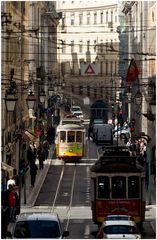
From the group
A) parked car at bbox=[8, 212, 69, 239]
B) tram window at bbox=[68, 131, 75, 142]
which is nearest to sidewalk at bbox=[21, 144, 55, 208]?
tram window at bbox=[68, 131, 75, 142]

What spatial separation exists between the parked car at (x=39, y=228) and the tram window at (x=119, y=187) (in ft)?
26.1

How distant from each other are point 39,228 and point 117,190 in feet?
28.7

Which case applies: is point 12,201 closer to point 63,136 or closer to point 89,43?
point 63,136

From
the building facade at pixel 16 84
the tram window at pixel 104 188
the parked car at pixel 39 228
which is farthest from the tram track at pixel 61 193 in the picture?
the parked car at pixel 39 228

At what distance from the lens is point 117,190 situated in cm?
3266

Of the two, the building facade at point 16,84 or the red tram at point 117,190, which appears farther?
the building facade at point 16,84

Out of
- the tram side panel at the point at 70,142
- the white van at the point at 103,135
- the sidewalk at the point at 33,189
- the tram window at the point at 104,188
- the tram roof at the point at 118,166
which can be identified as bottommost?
the white van at the point at 103,135

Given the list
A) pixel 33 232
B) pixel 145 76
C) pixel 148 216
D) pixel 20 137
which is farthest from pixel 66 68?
pixel 33 232

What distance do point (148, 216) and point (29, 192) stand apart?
10.0m

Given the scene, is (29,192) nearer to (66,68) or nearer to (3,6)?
(3,6)

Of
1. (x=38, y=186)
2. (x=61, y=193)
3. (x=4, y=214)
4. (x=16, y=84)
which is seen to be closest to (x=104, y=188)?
(x=4, y=214)

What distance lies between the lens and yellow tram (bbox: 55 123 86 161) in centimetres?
5894

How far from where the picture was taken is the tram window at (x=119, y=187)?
107 ft

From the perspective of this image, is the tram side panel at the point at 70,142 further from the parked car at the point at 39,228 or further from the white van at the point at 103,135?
the parked car at the point at 39,228
